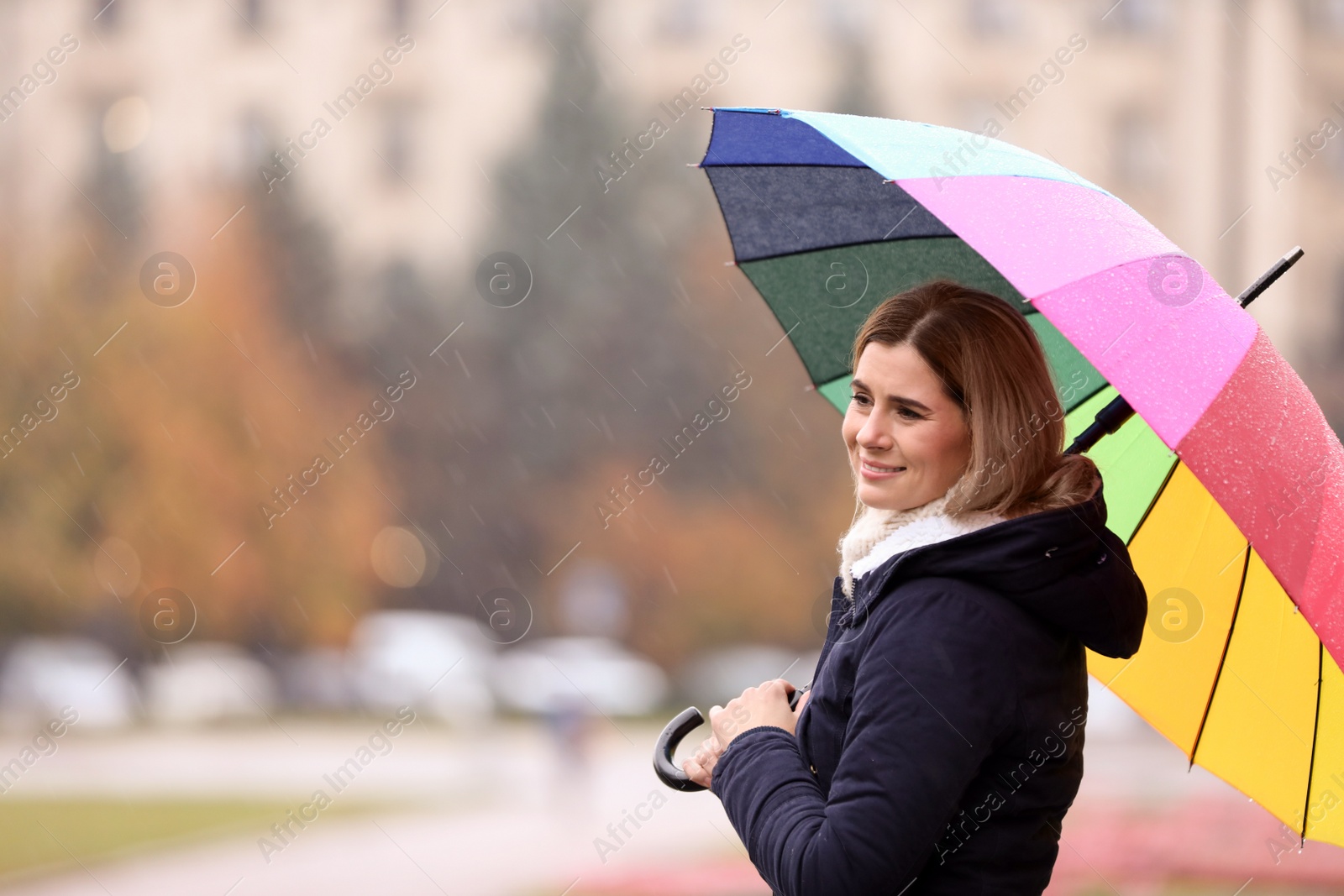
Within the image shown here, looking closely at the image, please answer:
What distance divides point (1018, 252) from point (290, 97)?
46.4 meters

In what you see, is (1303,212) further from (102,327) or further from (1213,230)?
(102,327)

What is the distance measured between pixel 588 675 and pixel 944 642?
28.2m

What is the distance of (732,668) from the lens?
31.1 m

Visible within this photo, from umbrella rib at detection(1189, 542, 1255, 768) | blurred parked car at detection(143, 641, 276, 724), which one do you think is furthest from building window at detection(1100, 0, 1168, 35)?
umbrella rib at detection(1189, 542, 1255, 768)

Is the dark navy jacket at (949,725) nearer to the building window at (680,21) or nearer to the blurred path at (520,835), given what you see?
the blurred path at (520,835)

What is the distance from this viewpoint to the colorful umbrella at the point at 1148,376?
212 cm

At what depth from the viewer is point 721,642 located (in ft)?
105

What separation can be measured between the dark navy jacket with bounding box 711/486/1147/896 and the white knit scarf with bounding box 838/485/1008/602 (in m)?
0.06

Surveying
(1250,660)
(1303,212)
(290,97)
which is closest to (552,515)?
(290,97)

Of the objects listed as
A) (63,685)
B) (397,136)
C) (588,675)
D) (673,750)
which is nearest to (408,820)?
(673,750)

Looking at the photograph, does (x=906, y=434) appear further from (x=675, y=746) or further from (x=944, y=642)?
(x=675, y=746)

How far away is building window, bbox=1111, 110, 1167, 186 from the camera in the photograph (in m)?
41.1

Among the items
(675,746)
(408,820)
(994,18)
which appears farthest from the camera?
(994,18)

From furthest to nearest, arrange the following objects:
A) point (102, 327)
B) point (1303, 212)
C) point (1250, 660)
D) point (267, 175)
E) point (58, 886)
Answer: point (1303, 212), point (267, 175), point (102, 327), point (58, 886), point (1250, 660)
